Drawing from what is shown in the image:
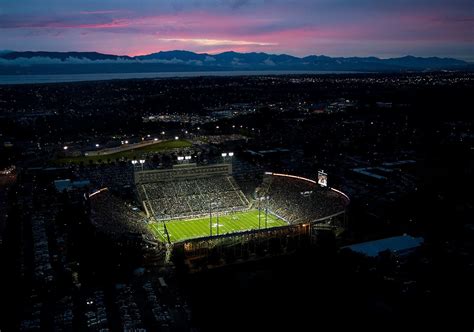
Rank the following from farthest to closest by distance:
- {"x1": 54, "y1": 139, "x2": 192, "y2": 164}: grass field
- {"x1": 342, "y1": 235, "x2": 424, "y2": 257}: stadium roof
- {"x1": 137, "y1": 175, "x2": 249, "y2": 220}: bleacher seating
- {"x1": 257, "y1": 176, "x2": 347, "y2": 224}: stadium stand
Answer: {"x1": 54, "y1": 139, "x2": 192, "y2": 164}: grass field
{"x1": 137, "y1": 175, "x2": 249, "y2": 220}: bleacher seating
{"x1": 257, "y1": 176, "x2": 347, "y2": 224}: stadium stand
{"x1": 342, "y1": 235, "x2": 424, "y2": 257}: stadium roof

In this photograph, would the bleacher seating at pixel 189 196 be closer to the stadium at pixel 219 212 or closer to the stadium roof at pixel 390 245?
the stadium at pixel 219 212

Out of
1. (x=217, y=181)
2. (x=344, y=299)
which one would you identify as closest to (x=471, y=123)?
(x=217, y=181)

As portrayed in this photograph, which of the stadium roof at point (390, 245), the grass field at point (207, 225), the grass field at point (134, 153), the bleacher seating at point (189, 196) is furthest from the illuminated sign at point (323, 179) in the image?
the grass field at point (134, 153)

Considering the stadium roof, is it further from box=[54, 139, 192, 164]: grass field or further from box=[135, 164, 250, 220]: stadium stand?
box=[54, 139, 192, 164]: grass field

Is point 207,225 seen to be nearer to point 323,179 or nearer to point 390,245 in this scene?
point 323,179

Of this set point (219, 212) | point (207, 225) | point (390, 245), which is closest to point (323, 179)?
point (219, 212)

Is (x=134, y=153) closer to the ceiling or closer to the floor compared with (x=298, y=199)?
closer to the floor

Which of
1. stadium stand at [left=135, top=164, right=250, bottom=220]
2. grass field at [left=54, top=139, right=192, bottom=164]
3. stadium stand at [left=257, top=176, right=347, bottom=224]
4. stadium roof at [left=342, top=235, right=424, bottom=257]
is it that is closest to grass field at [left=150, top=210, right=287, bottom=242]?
stadium stand at [left=257, top=176, right=347, bottom=224]
